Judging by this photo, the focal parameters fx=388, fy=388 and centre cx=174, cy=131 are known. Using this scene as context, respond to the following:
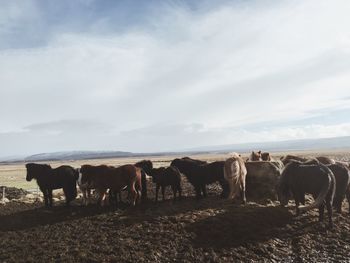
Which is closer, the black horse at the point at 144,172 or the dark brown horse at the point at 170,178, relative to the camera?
the dark brown horse at the point at 170,178

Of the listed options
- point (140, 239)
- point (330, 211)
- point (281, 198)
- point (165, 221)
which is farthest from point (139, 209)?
point (330, 211)

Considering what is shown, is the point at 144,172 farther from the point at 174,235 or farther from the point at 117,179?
the point at 174,235

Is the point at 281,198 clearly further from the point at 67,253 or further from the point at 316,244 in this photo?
the point at 67,253

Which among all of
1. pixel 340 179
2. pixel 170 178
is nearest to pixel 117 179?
pixel 170 178

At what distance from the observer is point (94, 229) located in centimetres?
1246

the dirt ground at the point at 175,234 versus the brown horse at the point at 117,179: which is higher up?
the brown horse at the point at 117,179

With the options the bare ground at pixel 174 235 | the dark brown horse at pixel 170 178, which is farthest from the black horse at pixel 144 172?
the bare ground at pixel 174 235

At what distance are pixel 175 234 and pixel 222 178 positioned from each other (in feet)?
18.2

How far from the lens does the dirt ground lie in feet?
35.0

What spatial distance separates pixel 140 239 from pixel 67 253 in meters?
2.14

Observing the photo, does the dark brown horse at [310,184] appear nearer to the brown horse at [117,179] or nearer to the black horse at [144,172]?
the black horse at [144,172]

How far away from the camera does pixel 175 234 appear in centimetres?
1191

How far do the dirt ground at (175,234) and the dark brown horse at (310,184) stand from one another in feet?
1.85

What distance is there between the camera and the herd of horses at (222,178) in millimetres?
13930
